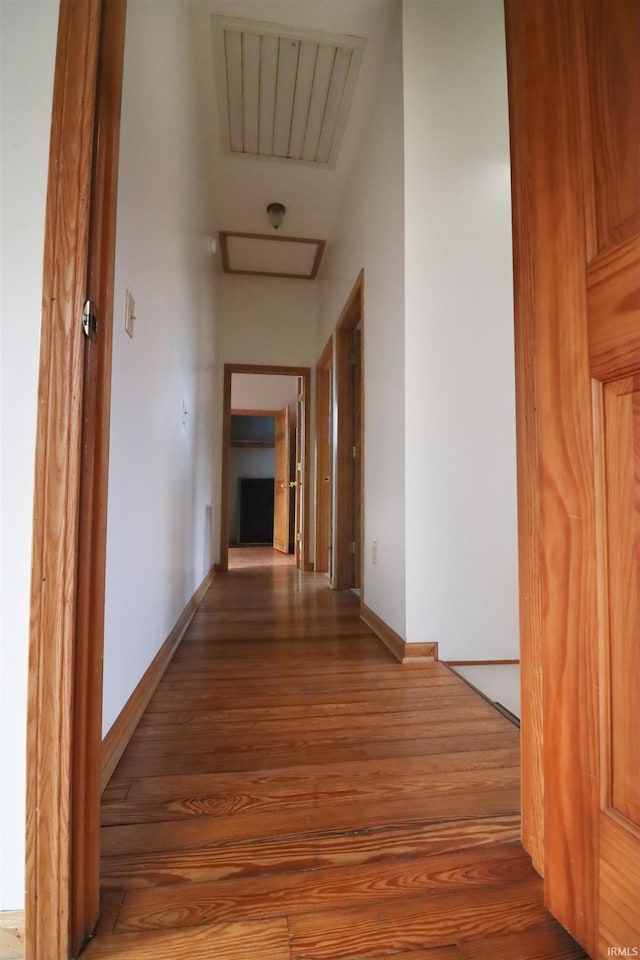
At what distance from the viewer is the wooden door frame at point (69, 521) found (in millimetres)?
585

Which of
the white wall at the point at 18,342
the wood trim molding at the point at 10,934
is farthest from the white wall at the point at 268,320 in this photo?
the wood trim molding at the point at 10,934

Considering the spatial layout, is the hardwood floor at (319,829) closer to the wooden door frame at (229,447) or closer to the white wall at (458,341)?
the white wall at (458,341)

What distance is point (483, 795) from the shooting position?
0.96 metres

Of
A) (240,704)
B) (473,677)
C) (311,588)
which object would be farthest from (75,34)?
(311,588)

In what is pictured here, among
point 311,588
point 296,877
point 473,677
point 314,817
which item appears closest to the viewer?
point 296,877

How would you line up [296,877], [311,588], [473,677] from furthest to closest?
[311,588] → [473,677] → [296,877]

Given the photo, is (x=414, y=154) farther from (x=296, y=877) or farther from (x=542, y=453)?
(x=296, y=877)

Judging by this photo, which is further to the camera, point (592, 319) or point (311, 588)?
point (311, 588)

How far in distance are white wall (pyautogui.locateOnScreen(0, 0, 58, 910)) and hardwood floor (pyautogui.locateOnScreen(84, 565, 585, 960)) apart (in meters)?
0.26

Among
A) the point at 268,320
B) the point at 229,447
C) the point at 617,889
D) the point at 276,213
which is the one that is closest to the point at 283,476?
the point at 229,447

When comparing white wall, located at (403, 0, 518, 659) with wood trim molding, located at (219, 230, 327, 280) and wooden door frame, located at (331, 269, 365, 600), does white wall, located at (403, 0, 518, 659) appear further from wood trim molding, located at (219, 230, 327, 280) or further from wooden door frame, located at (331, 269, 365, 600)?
wood trim molding, located at (219, 230, 327, 280)

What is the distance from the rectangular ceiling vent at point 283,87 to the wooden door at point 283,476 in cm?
287

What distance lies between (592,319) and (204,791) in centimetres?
122

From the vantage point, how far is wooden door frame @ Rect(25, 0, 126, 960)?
58cm
